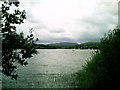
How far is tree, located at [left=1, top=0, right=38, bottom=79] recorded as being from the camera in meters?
9.99

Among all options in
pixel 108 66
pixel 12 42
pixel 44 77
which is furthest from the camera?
pixel 44 77

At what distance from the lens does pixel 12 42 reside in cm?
→ 1013

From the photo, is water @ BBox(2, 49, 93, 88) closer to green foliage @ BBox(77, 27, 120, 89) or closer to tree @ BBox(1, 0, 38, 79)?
tree @ BBox(1, 0, 38, 79)

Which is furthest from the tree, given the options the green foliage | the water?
the green foliage

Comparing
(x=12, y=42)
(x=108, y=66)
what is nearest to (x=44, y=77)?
(x=108, y=66)

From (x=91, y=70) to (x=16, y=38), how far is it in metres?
10.9

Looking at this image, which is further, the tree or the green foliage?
the green foliage

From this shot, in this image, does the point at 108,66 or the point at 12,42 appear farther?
the point at 108,66

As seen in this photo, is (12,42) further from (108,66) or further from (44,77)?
(44,77)

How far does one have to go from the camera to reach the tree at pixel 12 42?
9992 mm

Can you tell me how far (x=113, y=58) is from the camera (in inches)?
696

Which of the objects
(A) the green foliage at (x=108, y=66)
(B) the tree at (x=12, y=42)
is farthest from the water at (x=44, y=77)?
(A) the green foliage at (x=108, y=66)

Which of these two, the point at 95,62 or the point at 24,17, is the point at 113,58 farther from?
the point at 24,17

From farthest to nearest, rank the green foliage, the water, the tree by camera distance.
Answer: the water < the green foliage < the tree
